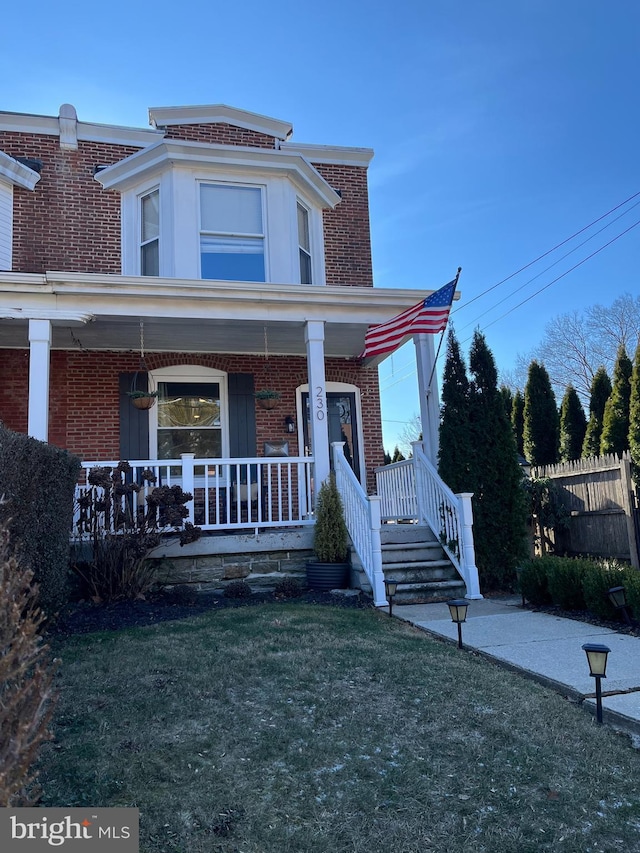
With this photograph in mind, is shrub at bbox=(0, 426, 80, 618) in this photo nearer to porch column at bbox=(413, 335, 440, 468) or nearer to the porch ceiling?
the porch ceiling

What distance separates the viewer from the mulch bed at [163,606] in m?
5.77

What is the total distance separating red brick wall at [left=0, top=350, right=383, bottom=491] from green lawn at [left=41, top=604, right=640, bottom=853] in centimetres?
562

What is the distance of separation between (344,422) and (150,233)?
4399 mm

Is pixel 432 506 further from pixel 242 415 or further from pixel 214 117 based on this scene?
pixel 214 117

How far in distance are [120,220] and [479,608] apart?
26.5 feet

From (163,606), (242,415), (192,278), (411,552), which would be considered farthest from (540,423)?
(163,606)

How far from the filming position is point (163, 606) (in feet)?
21.7

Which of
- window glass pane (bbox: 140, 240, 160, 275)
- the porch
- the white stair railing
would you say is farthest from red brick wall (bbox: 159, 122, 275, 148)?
the white stair railing

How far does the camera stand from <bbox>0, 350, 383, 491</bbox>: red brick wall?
31.5ft

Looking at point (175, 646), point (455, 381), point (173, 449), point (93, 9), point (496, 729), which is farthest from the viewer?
point (173, 449)

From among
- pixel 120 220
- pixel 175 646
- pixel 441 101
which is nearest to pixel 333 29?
A: pixel 441 101

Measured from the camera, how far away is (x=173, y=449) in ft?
33.2

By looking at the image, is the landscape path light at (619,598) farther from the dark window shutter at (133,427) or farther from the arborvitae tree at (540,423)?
the arborvitae tree at (540,423)

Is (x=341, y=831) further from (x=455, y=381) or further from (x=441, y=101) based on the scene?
(x=441, y=101)
